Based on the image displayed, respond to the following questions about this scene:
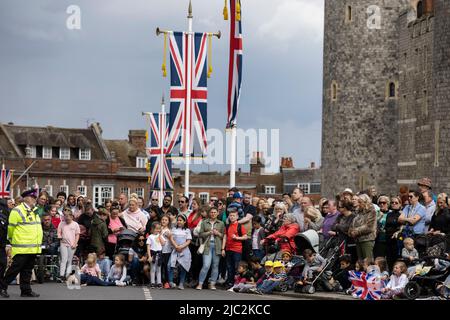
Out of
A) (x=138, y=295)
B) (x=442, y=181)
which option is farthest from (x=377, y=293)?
(x=442, y=181)

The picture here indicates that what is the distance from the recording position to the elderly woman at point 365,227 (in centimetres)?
2320

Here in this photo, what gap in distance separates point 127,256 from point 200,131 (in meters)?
6.29

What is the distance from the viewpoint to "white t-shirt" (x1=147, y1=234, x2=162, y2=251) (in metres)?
26.0

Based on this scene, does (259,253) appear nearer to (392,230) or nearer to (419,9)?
(392,230)

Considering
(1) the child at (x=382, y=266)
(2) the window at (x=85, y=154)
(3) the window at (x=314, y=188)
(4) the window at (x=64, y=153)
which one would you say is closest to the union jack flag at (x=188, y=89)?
(1) the child at (x=382, y=266)

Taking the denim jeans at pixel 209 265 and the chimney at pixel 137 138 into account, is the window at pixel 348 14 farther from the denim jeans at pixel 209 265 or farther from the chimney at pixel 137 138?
the chimney at pixel 137 138

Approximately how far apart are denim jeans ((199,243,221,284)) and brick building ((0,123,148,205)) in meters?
70.5

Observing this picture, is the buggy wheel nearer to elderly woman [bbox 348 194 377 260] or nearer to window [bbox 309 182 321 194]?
elderly woman [bbox 348 194 377 260]

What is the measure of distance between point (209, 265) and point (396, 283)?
4.93 metres

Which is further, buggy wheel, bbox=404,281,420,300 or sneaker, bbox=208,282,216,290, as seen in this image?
sneaker, bbox=208,282,216,290

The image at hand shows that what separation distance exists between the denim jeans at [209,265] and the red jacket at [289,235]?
1.35 meters

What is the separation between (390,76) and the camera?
5866 cm

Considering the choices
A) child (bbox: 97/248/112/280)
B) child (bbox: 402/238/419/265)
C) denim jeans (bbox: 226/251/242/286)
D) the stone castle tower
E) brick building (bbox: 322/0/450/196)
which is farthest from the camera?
the stone castle tower

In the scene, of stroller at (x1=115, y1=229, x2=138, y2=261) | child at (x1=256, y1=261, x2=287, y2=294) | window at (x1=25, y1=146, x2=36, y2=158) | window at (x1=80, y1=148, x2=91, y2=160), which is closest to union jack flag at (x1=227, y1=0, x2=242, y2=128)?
stroller at (x1=115, y1=229, x2=138, y2=261)
